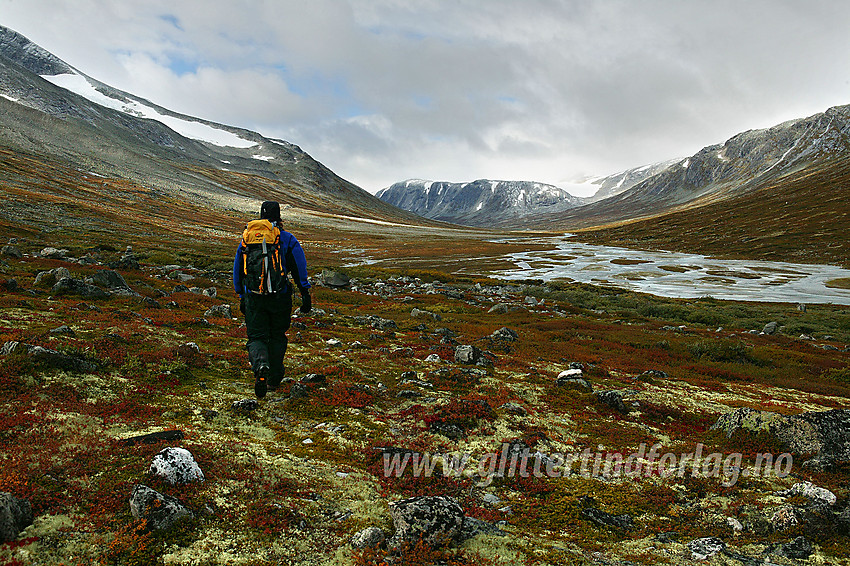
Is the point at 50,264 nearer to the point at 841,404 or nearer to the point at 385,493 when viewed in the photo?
the point at 385,493

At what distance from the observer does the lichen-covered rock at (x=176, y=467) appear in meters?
5.64

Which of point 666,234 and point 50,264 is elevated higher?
point 666,234

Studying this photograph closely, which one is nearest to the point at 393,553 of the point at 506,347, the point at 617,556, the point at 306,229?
the point at 617,556

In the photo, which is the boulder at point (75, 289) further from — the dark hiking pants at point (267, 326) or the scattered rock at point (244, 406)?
the scattered rock at point (244, 406)

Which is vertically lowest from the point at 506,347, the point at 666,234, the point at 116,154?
the point at 506,347

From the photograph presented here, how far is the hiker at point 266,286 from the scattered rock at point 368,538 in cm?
532

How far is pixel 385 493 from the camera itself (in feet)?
21.7

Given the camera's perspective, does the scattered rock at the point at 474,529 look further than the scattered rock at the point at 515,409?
No

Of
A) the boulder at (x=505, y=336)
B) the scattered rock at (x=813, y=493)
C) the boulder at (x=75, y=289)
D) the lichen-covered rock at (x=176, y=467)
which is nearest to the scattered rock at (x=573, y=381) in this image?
the scattered rock at (x=813, y=493)

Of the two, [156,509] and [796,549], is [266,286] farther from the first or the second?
[796,549]

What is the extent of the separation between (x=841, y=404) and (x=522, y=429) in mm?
14071

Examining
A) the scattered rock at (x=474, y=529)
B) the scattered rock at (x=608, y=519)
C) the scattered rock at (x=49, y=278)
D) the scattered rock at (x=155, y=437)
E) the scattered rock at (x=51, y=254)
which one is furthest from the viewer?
the scattered rock at (x=51, y=254)

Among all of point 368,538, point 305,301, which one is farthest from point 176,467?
point 305,301

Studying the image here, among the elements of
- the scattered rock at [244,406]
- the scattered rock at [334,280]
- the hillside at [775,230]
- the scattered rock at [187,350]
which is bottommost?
the scattered rock at [334,280]
